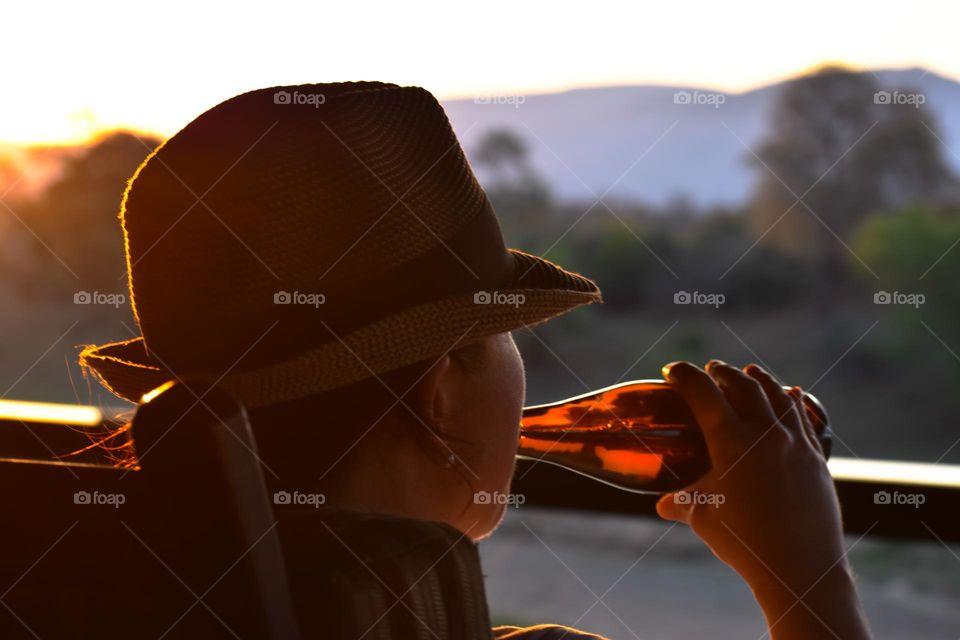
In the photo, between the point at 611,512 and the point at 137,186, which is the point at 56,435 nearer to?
the point at 137,186

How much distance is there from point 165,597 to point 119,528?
0.17 feet

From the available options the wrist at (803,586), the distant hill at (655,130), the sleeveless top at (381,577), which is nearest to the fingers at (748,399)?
the wrist at (803,586)

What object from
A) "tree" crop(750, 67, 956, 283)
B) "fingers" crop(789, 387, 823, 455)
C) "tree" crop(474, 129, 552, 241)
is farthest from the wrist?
"tree" crop(750, 67, 956, 283)

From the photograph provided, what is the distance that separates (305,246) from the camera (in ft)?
2.41

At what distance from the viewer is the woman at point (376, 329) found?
75 centimetres

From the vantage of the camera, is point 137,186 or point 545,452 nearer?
point 137,186

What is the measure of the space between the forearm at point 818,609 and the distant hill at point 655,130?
782 millimetres

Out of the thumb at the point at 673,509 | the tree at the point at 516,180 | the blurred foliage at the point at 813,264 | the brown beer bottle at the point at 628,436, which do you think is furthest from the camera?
the tree at the point at 516,180

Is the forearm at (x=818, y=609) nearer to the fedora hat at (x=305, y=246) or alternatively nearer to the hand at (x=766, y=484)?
the hand at (x=766, y=484)

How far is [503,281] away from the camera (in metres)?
0.87

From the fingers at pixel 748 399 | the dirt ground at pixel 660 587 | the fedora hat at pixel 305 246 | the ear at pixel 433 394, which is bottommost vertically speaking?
the dirt ground at pixel 660 587

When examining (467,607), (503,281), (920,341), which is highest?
(503,281)

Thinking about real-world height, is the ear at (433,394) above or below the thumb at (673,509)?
above

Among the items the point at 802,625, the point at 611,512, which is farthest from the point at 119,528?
the point at 611,512
